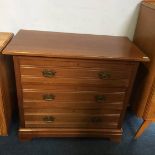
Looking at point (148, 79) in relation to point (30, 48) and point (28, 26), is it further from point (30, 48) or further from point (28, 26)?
point (28, 26)

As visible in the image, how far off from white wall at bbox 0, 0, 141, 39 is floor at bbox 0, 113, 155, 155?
2.85 ft

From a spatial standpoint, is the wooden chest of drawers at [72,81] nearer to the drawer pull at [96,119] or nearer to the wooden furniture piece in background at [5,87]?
the drawer pull at [96,119]

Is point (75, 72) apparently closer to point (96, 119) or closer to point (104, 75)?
point (104, 75)

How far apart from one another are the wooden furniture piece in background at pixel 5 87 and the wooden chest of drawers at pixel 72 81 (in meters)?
0.10

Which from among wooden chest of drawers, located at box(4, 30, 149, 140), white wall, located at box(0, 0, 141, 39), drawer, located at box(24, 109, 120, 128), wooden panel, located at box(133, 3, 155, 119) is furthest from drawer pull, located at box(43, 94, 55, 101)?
wooden panel, located at box(133, 3, 155, 119)

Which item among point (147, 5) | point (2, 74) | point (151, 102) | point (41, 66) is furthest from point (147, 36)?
point (2, 74)

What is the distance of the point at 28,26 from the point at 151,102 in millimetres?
1095

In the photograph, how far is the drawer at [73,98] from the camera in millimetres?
1447

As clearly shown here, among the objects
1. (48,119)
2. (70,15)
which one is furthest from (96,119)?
(70,15)

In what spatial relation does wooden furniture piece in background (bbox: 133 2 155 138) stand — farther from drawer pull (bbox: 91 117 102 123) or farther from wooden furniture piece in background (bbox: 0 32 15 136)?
wooden furniture piece in background (bbox: 0 32 15 136)

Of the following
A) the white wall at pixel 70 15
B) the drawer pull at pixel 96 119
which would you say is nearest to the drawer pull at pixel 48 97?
the drawer pull at pixel 96 119

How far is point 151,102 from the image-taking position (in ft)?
4.86

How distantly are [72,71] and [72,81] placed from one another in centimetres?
8

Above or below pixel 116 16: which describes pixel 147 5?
above
